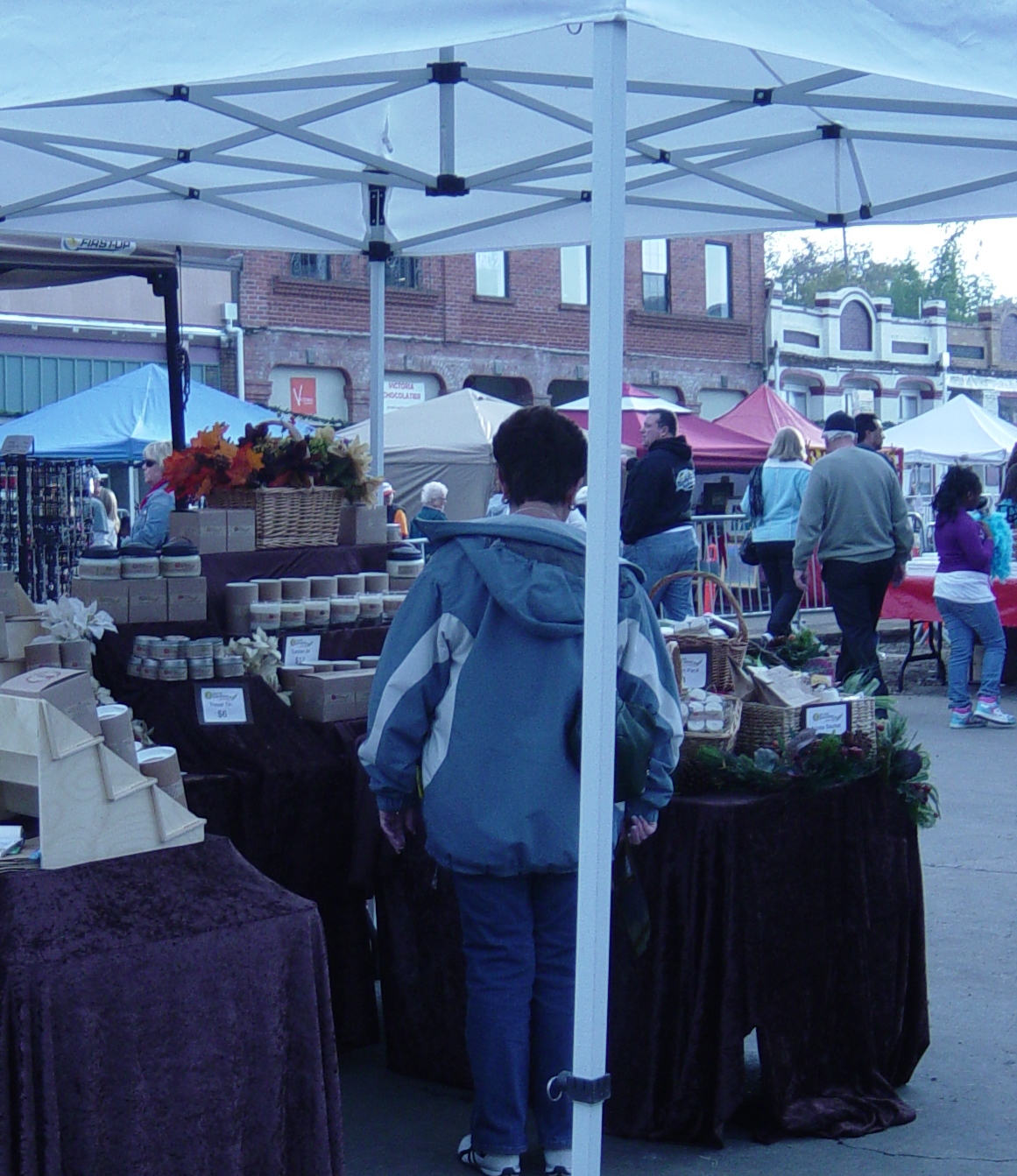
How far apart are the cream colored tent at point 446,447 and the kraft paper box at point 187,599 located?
12.6 m

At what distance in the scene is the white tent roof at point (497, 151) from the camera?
4699 millimetres

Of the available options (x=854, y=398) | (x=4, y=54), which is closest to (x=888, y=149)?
(x=4, y=54)

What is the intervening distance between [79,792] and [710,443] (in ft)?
55.2

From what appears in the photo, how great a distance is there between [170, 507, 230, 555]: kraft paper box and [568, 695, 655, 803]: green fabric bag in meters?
1.67

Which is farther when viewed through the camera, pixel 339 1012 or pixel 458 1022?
pixel 339 1012

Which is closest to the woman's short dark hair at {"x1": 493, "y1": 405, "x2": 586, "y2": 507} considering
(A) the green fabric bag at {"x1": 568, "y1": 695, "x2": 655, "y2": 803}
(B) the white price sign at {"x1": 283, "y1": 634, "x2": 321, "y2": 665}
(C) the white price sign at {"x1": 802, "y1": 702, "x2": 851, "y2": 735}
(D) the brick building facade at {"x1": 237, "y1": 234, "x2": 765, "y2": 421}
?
(A) the green fabric bag at {"x1": 568, "y1": 695, "x2": 655, "y2": 803}

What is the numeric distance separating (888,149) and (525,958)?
3.57 m

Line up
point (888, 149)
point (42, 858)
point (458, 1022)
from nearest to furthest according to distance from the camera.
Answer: point (42, 858) → point (458, 1022) → point (888, 149)

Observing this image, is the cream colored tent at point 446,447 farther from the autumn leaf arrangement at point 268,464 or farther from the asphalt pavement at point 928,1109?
the asphalt pavement at point 928,1109

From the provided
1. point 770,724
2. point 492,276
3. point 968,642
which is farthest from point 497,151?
point 492,276

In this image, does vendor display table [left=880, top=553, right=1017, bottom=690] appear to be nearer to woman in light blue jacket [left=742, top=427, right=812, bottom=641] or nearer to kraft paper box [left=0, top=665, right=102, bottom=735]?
woman in light blue jacket [left=742, top=427, right=812, bottom=641]

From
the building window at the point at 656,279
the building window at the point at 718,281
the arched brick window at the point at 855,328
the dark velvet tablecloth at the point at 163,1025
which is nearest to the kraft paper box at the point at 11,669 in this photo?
the dark velvet tablecloth at the point at 163,1025

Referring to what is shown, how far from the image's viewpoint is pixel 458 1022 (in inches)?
146

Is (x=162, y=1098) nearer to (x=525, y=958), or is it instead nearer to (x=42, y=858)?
(x=42, y=858)
